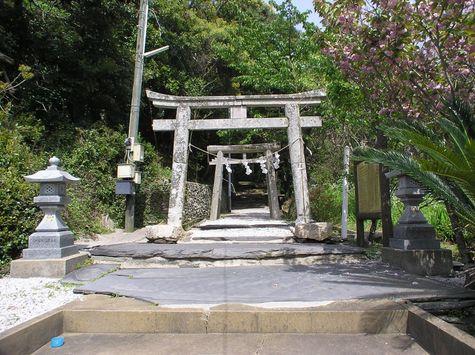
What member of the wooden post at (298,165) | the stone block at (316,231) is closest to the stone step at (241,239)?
the stone block at (316,231)

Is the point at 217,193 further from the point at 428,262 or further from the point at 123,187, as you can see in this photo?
the point at 428,262

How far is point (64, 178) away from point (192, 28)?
13.9 metres

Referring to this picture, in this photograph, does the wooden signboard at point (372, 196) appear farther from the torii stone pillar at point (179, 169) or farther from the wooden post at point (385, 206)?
the torii stone pillar at point (179, 169)

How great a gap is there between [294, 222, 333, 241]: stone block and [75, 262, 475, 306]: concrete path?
1.82 metres

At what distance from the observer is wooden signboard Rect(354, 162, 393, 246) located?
6.74 metres

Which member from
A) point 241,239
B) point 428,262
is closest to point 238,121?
point 241,239

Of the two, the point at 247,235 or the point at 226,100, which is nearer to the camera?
the point at 247,235

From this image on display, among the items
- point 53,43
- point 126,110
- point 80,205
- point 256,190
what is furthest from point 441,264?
point 256,190

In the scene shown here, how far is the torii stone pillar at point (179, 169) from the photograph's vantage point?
9.85 metres

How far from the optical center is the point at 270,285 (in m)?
5.20

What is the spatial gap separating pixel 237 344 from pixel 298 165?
22.7 ft

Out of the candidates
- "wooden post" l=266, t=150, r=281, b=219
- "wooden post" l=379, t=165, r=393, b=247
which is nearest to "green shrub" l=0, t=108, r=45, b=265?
"wooden post" l=379, t=165, r=393, b=247

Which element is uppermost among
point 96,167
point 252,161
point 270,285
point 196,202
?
point 252,161

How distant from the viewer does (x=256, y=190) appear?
30.5m
